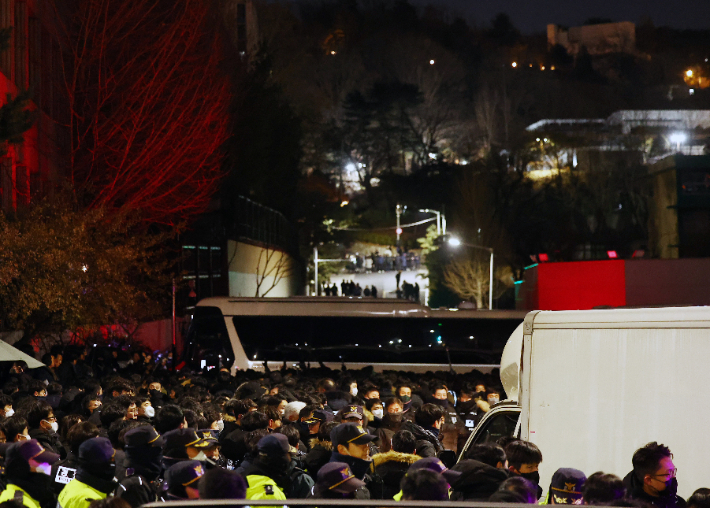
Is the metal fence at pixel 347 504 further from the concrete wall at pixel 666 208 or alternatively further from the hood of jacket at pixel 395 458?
the concrete wall at pixel 666 208

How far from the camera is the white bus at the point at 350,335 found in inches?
891

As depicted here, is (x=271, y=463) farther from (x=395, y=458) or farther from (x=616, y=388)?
(x=616, y=388)

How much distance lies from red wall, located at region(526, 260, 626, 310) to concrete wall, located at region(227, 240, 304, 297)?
624 inches

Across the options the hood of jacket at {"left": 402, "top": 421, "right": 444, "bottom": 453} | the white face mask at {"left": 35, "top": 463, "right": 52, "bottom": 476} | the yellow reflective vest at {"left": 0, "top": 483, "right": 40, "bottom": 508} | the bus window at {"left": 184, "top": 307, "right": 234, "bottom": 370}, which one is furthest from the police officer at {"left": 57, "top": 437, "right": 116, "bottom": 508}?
the bus window at {"left": 184, "top": 307, "right": 234, "bottom": 370}

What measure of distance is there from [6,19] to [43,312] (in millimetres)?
7807

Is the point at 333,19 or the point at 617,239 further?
the point at 333,19

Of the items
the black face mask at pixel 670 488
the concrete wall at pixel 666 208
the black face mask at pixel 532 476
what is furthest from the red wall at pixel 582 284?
the black face mask at pixel 670 488

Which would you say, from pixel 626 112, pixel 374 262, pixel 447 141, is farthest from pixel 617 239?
pixel 626 112

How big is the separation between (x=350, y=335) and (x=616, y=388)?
17.0 m

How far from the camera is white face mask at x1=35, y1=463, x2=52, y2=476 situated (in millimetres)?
5699

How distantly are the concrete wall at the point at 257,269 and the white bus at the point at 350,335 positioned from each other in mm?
16767

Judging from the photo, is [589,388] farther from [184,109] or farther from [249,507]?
[184,109]

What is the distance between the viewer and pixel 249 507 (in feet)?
9.60

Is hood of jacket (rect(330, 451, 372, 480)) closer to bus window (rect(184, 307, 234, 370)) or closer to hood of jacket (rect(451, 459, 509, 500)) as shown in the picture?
hood of jacket (rect(451, 459, 509, 500))
